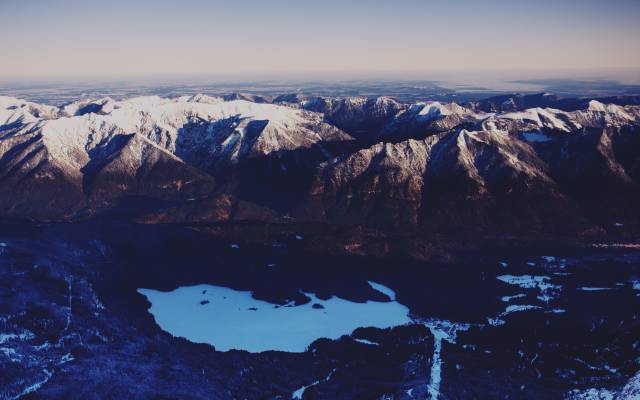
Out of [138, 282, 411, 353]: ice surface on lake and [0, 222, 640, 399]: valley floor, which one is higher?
[0, 222, 640, 399]: valley floor

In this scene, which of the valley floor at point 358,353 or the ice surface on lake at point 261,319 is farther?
the ice surface on lake at point 261,319

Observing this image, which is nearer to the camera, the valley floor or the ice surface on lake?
the valley floor

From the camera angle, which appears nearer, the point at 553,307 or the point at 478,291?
the point at 553,307

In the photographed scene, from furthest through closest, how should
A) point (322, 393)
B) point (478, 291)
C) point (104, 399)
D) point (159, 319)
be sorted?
1. point (478, 291)
2. point (159, 319)
3. point (322, 393)
4. point (104, 399)

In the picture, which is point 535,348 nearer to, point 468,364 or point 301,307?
point 468,364

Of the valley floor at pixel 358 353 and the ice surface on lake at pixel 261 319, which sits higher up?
the valley floor at pixel 358 353

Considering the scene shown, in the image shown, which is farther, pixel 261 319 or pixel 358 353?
pixel 261 319

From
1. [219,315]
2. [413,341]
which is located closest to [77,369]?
[219,315]

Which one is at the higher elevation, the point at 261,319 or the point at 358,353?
the point at 358,353
